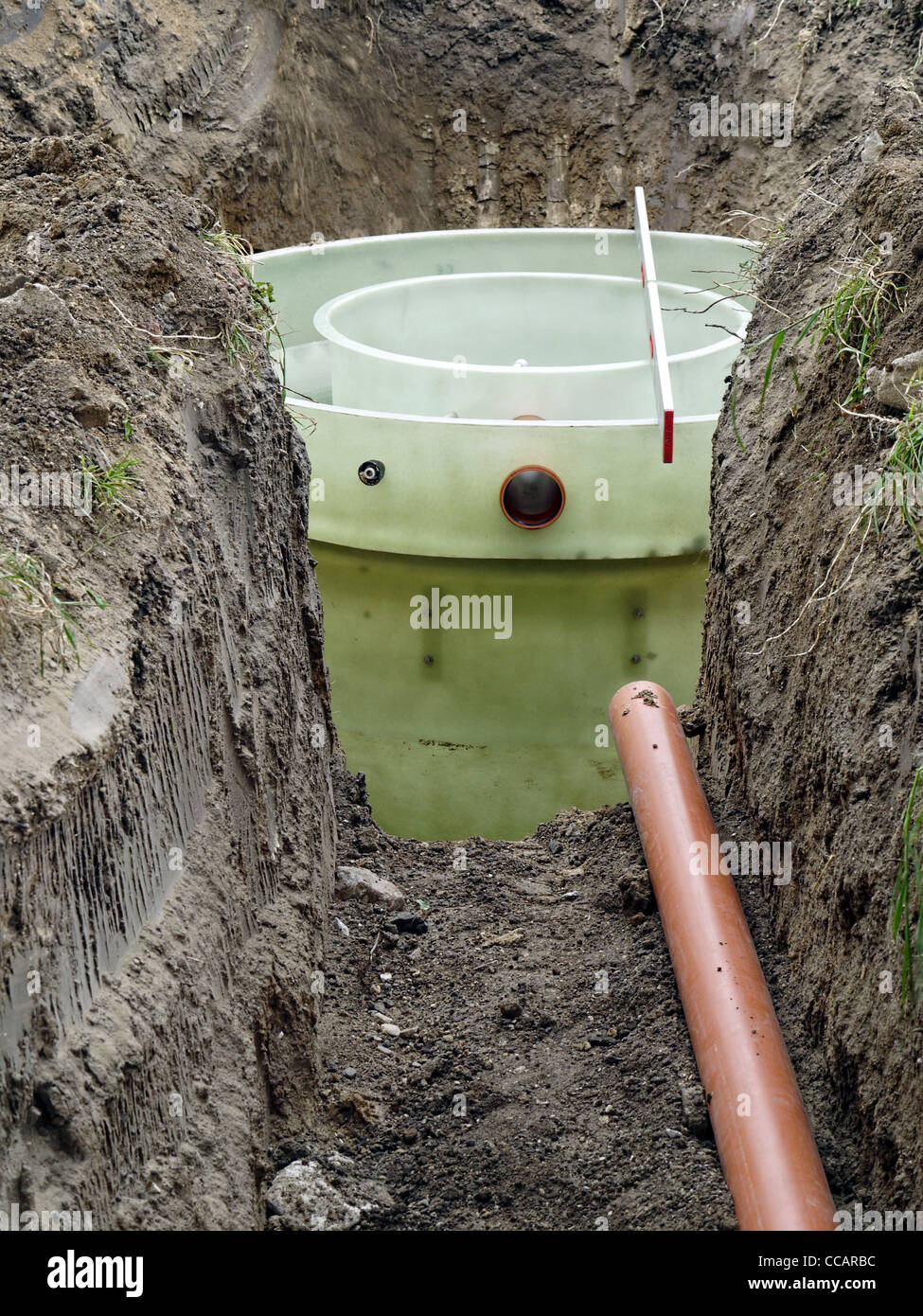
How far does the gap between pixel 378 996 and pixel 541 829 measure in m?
1.46

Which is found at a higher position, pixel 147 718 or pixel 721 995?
pixel 147 718

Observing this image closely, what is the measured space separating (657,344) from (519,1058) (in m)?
4.21

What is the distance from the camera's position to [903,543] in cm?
270

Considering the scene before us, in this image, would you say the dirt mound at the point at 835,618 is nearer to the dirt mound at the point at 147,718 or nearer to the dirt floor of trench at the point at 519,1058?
the dirt floor of trench at the point at 519,1058

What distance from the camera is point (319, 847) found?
3.54m

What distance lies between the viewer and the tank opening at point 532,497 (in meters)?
5.62

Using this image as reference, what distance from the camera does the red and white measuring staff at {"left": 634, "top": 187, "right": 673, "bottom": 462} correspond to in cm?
536

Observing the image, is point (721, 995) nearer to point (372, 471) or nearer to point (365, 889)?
point (365, 889)

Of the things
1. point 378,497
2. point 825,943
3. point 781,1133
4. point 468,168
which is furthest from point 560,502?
point 468,168

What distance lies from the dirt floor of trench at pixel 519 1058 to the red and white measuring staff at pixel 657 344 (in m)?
2.06

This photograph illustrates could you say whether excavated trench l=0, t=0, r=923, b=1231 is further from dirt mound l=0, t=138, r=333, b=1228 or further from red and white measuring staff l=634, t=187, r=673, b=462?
red and white measuring staff l=634, t=187, r=673, b=462

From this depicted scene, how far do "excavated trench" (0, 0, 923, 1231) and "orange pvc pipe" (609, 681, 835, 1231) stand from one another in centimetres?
10

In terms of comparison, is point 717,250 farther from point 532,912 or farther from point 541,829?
point 532,912

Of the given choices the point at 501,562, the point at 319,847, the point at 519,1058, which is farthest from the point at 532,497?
the point at 519,1058
